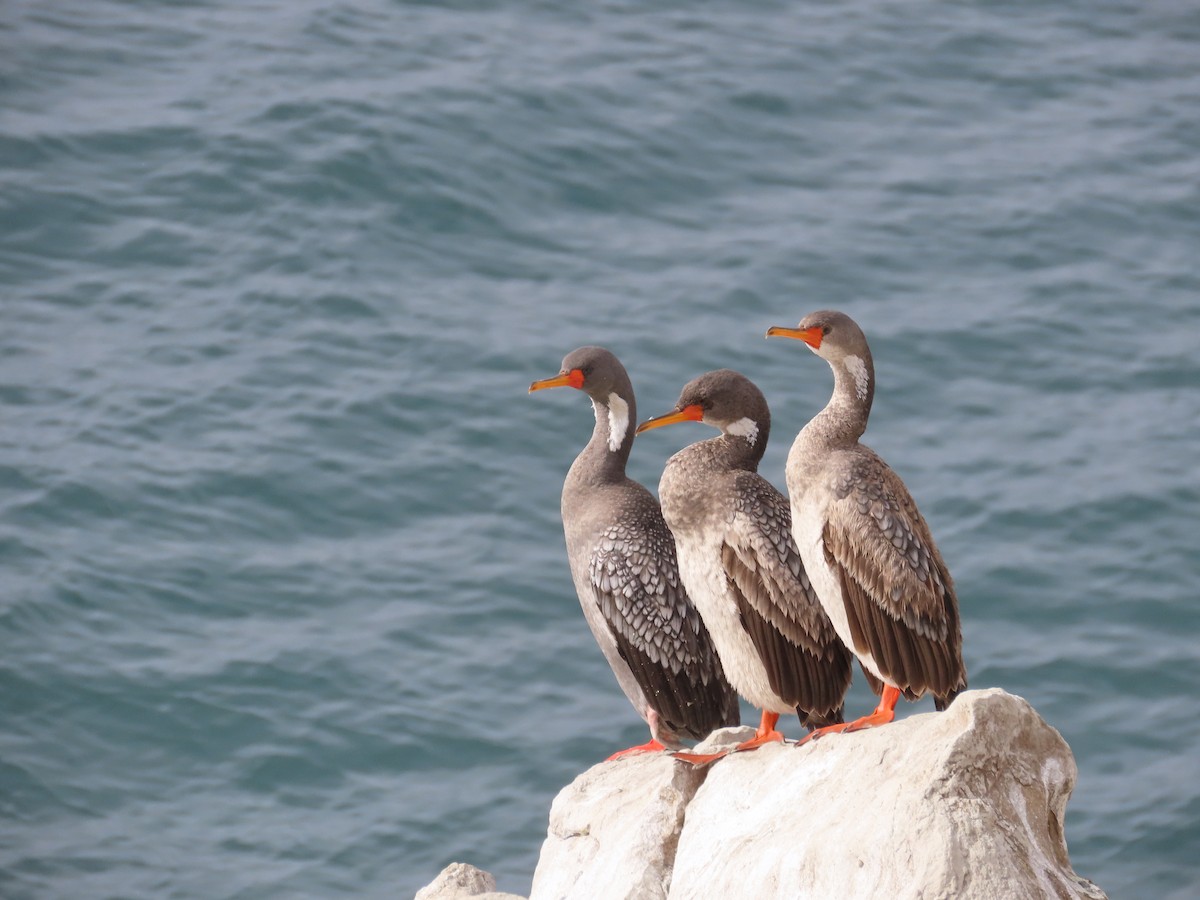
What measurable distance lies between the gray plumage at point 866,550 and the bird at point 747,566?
0.30 meters

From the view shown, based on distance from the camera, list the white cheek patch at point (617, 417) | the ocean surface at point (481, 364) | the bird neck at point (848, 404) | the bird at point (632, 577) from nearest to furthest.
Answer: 1. the bird neck at point (848, 404)
2. the bird at point (632, 577)
3. the white cheek patch at point (617, 417)
4. the ocean surface at point (481, 364)

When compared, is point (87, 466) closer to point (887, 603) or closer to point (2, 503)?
point (2, 503)

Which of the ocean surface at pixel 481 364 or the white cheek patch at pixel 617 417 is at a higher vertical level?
the white cheek patch at pixel 617 417

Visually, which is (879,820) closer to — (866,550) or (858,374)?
(866,550)

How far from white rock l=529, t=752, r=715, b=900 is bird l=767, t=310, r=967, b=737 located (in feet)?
2.71

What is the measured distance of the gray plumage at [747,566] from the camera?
8391 mm

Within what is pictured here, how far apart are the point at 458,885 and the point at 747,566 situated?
7.44ft

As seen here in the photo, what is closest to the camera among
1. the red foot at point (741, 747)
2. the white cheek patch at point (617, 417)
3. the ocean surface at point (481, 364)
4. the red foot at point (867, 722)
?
the red foot at point (867, 722)

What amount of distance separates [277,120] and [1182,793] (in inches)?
515

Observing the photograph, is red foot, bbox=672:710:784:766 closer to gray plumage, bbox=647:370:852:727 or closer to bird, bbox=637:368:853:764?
bird, bbox=637:368:853:764

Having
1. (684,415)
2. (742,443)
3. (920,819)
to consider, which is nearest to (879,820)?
Answer: (920,819)

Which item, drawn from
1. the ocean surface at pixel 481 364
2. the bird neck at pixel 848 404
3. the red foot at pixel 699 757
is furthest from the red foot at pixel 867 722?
the ocean surface at pixel 481 364

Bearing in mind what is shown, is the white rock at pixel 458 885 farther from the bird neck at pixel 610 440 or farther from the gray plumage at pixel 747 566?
the bird neck at pixel 610 440

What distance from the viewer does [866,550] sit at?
788 cm
